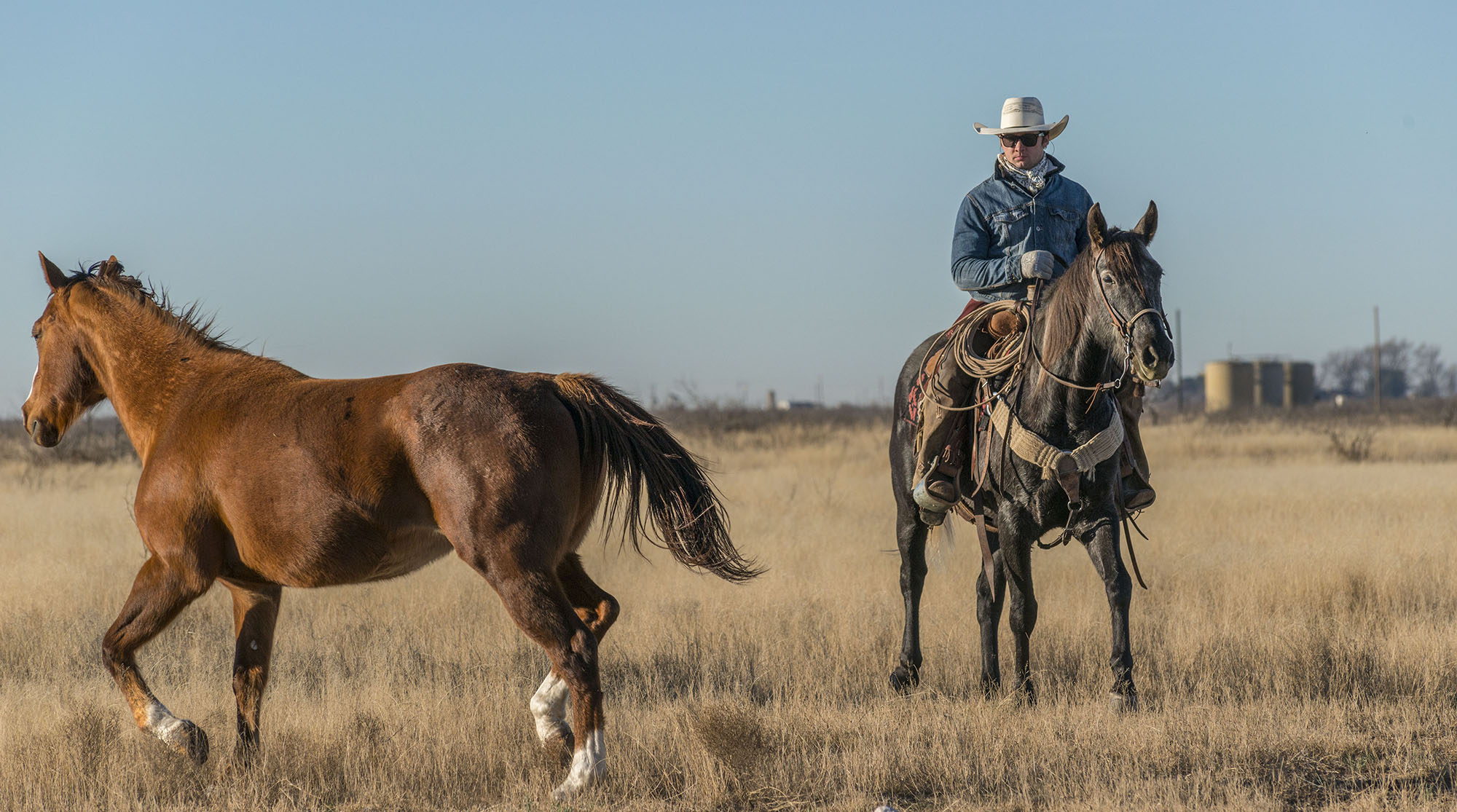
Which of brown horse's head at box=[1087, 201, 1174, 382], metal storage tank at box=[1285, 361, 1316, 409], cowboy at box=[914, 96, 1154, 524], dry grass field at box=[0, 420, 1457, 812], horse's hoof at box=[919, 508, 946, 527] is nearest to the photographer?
dry grass field at box=[0, 420, 1457, 812]

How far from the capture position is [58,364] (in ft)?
18.9

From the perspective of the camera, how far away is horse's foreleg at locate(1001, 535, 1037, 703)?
6039 millimetres

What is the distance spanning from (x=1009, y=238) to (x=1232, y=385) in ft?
212

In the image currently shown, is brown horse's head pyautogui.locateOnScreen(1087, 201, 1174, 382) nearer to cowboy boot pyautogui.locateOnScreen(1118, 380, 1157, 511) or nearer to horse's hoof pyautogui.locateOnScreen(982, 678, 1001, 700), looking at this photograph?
cowboy boot pyautogui.locateOnScreen(1118, 380, 1157, 511)

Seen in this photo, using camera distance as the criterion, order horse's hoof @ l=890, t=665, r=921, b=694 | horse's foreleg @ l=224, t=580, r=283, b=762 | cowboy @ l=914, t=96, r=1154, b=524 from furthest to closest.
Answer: horse's hoof @ l=890, t=665, r=921, b=694
cowboy @ l=914, t=96, r=1154, b=524
horse's foreleg @ l=224, t=580, r=283, b=762

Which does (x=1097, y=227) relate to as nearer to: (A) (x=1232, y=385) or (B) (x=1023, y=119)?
(B) (x=1023, y=119)

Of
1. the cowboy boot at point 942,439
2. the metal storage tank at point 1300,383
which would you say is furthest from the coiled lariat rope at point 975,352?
the metal storage tank at point 1300,383

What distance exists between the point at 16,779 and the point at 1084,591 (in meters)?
6.84

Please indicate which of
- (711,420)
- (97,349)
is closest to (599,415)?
(97,349)

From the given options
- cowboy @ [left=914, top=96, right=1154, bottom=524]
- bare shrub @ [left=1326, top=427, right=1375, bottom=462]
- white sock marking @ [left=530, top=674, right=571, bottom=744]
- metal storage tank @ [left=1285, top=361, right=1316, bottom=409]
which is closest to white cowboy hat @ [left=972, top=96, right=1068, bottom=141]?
cowboy @ [left=914, top=96, right=1154, bottom=524]

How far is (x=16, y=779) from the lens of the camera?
16.0ft

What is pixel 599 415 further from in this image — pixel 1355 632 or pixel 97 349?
pixel 1355 632

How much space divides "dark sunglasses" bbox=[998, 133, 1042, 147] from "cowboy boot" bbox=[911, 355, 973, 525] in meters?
1.22

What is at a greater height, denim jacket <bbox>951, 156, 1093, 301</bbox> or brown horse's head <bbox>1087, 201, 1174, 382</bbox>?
denim jacket <bbox>951, 156, 1093, 301</bbox>
